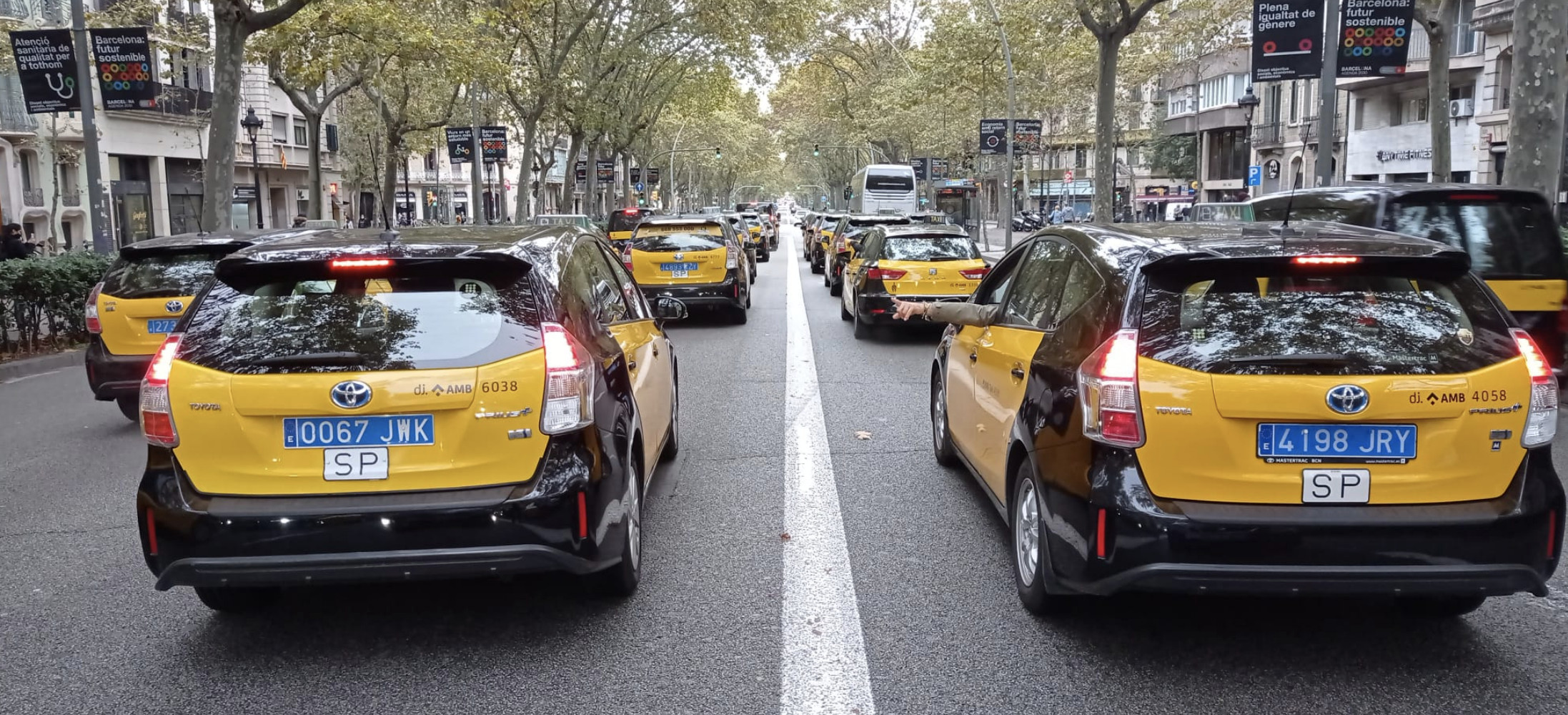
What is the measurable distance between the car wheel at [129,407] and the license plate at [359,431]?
19.6ft

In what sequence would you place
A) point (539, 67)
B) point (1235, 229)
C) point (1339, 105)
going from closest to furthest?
1. point (1235, 229)
2. point (539, 67)
3. point (1339, 105)

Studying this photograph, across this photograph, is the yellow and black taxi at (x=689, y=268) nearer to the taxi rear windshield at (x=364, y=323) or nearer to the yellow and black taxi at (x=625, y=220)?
the taxi rear windshield at (x=364, y=323)

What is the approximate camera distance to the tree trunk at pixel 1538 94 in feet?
41.2

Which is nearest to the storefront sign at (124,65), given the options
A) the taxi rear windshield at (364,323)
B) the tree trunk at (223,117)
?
the tree trunk at (223,117)

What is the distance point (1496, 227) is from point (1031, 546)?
5830 millimetres

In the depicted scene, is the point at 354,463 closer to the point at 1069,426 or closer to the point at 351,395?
the point at 351,395

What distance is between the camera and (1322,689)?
3857 mm

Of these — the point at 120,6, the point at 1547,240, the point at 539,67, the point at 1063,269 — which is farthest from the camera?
the point at 539,67

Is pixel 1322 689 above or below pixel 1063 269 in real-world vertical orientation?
below

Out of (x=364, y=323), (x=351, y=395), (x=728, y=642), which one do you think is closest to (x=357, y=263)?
(x=364, y=323)

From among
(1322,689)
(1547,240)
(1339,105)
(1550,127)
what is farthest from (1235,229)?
(1339,105)

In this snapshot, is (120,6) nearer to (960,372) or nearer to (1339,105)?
(960,372)

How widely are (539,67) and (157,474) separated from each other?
30.5 meters

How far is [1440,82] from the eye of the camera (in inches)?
746
